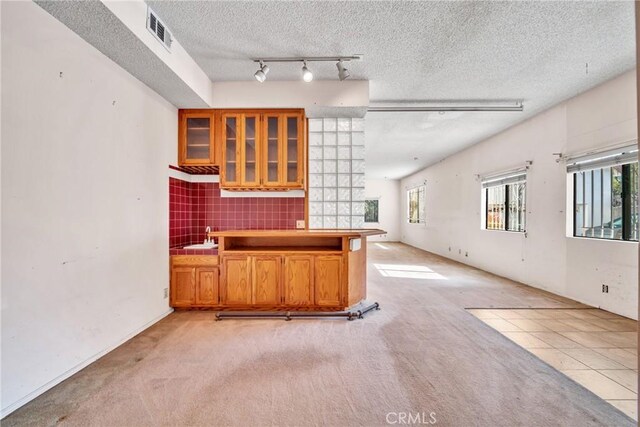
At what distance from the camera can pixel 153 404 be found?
1.79 m

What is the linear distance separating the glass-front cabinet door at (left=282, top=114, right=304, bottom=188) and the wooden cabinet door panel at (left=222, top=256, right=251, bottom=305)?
1.17m

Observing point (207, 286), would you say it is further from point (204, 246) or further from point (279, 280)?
point (279, 280)

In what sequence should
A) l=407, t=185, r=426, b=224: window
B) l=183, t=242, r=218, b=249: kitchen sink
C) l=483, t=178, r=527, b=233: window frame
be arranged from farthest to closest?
l=407, t=185, r=426, b=224: window < l=483, t=178, r=527, b=233: window frame < l=183, t=242, r=218, b=249: kitchen sink

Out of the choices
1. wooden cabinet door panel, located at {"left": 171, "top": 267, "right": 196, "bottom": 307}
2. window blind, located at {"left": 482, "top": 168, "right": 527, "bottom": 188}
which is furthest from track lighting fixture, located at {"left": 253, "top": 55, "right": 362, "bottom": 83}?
window blind, located at {"left": 482, "top": 168, "right": 527, "bottom": 188}

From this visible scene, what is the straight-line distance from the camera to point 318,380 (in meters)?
2.03

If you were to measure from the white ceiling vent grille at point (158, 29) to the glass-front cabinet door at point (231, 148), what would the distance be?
1.17m

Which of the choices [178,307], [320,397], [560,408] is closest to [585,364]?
[560,408]

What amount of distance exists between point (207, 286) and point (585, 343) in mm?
3896

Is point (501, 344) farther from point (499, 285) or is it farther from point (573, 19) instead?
point (573, 19)

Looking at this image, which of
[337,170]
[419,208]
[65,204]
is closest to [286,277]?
[337,170]

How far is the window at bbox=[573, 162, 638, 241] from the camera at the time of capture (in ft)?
11.0

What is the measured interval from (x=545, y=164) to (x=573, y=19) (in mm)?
2567

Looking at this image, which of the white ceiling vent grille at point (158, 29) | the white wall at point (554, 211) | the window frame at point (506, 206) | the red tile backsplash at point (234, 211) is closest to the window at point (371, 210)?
the white wall at point (554, 211)

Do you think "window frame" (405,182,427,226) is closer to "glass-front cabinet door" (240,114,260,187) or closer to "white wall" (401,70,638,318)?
"white wall" (401,70,638,318)
